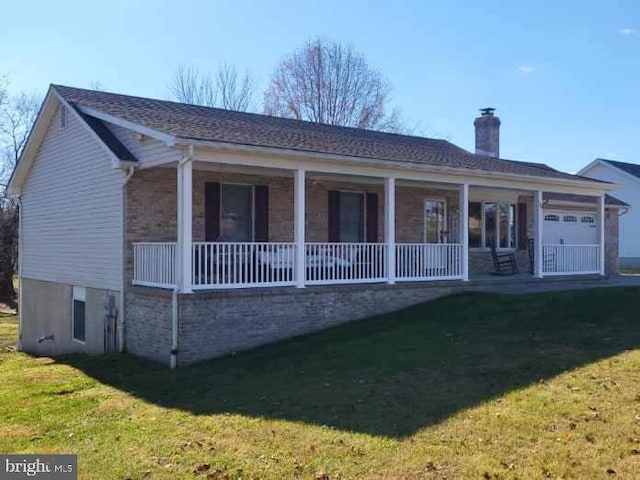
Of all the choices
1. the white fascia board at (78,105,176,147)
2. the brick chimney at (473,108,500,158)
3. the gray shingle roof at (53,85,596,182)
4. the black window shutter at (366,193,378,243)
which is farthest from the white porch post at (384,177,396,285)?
the brick chimney at (473,108,500,158)

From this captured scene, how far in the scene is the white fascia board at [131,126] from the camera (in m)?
10.9

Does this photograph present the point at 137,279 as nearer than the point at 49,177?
Yes

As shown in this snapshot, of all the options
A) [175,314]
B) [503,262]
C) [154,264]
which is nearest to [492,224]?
[503,262]

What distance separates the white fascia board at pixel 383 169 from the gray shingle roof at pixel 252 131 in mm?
174

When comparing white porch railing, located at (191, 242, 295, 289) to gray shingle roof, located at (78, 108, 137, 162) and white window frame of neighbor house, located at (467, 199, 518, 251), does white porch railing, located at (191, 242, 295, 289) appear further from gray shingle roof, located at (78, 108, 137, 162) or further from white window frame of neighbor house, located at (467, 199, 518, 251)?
white window frame of neighbor house, located at (467, 199, 518, 251)

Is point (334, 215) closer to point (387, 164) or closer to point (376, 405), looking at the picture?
point (387, 164)

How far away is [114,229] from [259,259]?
10.4ft

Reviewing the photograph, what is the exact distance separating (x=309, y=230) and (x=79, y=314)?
584 cm

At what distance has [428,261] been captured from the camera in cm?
1498

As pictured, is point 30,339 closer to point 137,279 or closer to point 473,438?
point 137,279

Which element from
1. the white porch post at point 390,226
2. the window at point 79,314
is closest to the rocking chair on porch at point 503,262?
the white porch post at point 390,226

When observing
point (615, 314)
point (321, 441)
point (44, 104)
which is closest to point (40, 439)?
point (321, 441)

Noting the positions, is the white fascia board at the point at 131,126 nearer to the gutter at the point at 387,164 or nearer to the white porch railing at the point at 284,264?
the gutter at the point at 387,164

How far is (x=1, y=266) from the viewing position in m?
33.7
